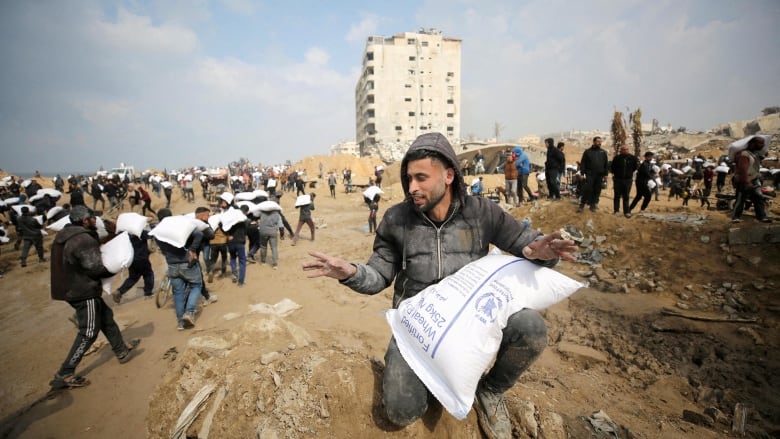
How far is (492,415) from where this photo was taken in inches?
81.2

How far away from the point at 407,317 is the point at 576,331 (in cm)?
374

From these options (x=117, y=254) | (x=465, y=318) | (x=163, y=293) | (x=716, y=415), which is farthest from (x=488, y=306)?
(x=163, y=293)

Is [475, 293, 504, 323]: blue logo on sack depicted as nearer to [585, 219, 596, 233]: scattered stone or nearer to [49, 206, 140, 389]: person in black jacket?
[49, 206, 140, 389]: person in black jacket

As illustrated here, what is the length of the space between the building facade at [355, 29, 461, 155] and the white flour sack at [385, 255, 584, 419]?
50613mm

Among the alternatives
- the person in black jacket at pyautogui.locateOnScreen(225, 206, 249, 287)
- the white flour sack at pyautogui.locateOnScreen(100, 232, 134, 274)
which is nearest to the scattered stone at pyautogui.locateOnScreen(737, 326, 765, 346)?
the white flour sack at pyautogui.locateOnScreen(100, 232, 134, 274)

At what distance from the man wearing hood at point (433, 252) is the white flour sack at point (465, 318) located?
10cm

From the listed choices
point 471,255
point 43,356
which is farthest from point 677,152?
point 43,356

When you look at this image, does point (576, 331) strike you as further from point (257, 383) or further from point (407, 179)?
point (257, 383)

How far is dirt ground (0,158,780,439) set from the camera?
2.34 m

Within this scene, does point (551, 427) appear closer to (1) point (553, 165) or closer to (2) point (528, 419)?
(2) point (528, 419)

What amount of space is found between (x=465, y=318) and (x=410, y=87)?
55.3m

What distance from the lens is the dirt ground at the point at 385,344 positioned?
7.66 ft

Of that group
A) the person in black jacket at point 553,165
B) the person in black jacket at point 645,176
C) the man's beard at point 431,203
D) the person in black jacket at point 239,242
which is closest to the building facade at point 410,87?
the person in black jacket at point 553,165

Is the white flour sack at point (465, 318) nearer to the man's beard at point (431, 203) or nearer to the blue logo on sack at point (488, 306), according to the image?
the blue logo on sack at point (488, 306)
